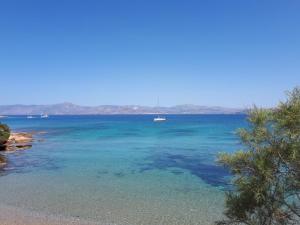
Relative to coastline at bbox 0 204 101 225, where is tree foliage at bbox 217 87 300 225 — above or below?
above

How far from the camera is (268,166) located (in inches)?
456

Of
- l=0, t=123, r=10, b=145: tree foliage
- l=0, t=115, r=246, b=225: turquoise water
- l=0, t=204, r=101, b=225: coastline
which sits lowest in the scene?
l=0, t=115, r=246, b=225: turquoise water

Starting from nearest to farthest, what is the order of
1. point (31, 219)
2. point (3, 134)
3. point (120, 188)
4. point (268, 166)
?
point (268, 166) < point (31, 219) < point (120, 188) < point (3, 134)

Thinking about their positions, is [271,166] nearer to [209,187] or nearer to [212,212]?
[212,212]

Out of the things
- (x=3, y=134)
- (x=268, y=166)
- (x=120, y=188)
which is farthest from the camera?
(x=3, y=134)

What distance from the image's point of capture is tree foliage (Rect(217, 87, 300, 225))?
440 inches

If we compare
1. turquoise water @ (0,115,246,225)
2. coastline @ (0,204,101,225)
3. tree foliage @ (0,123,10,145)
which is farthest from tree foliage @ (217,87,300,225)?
tree foliage @ (0,123,10,145)

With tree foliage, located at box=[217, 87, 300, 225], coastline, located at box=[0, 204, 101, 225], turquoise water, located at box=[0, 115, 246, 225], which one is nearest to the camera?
tree foliage, located at box=[217, 87, 300, 225]

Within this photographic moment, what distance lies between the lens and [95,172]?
115 ft

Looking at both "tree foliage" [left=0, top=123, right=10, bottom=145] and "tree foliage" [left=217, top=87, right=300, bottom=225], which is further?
"tree foliage" [left=0, top=123, right=10, bottom=145]

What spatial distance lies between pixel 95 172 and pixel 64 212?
45.7 ft

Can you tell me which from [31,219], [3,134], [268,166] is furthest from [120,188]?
[3,134]

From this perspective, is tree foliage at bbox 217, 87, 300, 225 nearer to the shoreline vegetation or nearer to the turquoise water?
the shoreline vegetation

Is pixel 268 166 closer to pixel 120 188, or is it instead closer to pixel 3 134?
pixel 120 188
